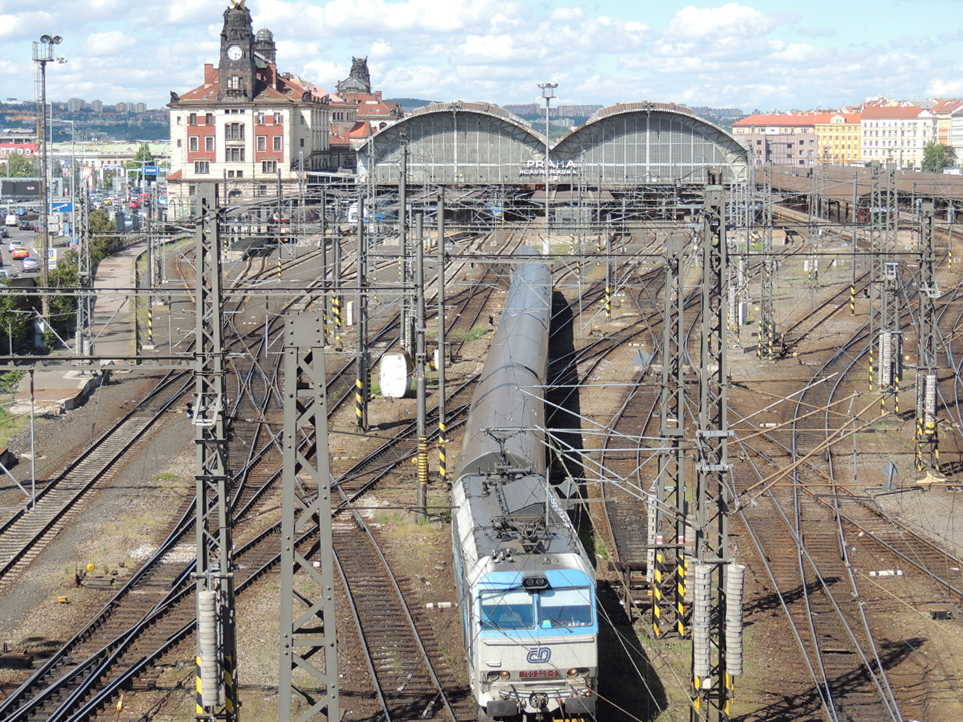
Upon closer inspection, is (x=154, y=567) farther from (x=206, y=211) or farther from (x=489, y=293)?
(x=489, y=293)

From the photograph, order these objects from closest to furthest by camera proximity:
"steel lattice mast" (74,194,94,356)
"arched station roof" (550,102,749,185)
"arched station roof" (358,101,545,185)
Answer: "steel lattice mast" (74,194,94,356)
"arched station roof" (550,102,749,185)
"arched station roof" (358,101,545,185)

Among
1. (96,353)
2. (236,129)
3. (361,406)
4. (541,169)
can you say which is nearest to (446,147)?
(541,169)

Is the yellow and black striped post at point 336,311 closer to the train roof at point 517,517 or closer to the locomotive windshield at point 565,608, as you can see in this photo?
the train roof at point 517,517

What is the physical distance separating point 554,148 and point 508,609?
60.1 metres

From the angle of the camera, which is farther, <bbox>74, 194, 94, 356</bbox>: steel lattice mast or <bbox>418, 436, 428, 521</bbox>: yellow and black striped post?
<bbox>74, 194, 94, 356</bbox>: steel lattice mast

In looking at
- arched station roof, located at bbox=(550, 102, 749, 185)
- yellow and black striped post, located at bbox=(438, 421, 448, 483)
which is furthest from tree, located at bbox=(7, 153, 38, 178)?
yellow and black striped post, located at bbox=(438, 421, 448, 483)

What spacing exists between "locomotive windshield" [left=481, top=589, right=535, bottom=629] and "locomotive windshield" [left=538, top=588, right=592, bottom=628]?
12cm

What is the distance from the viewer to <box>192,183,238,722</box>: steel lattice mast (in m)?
11.5

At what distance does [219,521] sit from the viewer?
1197 cm

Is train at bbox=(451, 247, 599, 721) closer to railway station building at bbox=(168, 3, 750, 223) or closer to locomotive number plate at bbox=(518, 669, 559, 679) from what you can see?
locomotive number plate at bbox=(518, 669, 559, 679)

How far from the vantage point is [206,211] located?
13.1 meters

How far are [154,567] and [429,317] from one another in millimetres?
20342

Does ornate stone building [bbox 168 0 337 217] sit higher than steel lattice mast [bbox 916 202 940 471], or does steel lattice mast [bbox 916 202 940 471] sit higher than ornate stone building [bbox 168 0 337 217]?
ornate stone building [bbox 168 0 337 217]

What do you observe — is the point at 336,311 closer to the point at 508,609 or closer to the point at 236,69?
the point at 508,609
